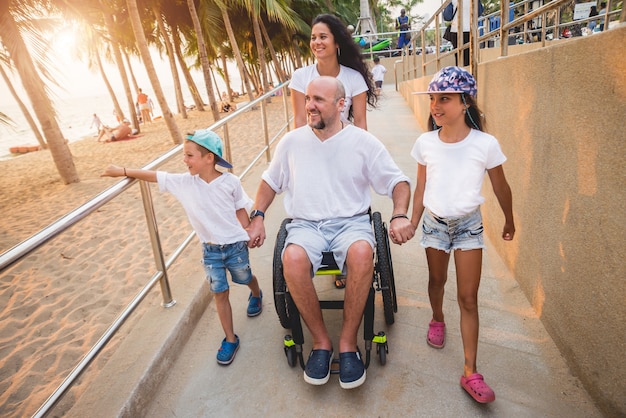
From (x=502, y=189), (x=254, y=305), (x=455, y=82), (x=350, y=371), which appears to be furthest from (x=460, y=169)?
(x=254, y=305)

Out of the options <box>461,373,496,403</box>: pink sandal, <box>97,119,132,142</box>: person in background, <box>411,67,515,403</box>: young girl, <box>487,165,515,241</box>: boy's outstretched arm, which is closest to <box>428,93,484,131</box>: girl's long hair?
<box>411,67,515,403</box>: young girl

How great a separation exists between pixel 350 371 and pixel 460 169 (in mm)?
1088

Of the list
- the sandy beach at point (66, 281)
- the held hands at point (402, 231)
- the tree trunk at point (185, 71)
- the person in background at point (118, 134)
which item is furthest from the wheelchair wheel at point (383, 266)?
the tree trunk at point (185, 71)

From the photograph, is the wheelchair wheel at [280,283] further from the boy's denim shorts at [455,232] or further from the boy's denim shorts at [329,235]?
the boy's denim shorts at [455,232]

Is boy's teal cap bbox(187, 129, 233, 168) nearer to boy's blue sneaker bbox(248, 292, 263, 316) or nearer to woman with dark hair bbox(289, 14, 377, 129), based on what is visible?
woman with dark hair bbox(289, 14, 377, 129)

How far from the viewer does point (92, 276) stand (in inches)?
169

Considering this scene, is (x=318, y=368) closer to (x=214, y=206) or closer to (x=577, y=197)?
(x=214, y=206)

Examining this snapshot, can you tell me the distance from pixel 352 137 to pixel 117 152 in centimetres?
1276

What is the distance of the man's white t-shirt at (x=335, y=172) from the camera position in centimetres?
226

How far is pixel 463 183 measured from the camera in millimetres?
1891

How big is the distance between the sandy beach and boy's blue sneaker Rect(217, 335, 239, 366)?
44.4 inches

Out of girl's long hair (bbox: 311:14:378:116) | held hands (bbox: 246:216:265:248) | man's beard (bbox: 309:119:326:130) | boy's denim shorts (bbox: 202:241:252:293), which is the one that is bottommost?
boy's denim shorts (bbox: 202:241:252:293)

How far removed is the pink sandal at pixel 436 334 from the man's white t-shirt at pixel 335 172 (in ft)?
2.53

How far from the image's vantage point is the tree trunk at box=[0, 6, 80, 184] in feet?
26.9
